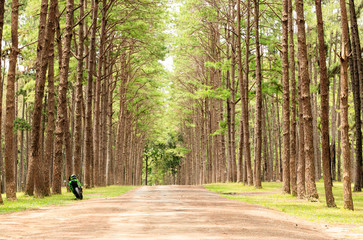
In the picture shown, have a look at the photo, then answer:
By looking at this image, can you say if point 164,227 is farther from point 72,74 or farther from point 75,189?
point 72,74

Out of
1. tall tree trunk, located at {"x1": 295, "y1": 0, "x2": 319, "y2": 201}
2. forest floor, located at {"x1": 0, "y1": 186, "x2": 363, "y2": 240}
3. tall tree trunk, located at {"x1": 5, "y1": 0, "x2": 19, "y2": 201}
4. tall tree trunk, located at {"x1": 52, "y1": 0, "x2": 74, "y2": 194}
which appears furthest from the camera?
tall tree trunk, located at {"x1": 52, "y1": 0, "x2": 74, "y2": 194}

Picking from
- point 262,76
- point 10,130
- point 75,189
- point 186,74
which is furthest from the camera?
point 186,74

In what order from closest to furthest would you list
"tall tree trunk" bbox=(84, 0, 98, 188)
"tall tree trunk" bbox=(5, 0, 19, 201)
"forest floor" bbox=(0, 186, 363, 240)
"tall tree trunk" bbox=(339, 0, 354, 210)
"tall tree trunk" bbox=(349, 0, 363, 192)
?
"forest floor" bbox=(0, 186, 363, 240) → "tall tree trunk" bbox=(339, 0, 354, 210) → "tall tree trunk" bbox=(5, 0, 19, 201) → "tall tree trunk" bbox=(349, 0, 363, 192) → "tall tree trunk" bbox=(84, 0, 98, 188)

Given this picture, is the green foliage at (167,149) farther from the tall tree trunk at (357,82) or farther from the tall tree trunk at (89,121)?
the tall tree trunk at (357,82)

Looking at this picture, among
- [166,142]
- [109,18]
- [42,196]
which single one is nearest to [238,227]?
[42,196]

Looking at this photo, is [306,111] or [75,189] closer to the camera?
[306,111]

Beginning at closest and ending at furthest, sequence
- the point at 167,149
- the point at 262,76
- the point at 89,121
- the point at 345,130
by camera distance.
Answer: the point at 345,130
the point at 89,121
the point at 262,76
the point at 167,149

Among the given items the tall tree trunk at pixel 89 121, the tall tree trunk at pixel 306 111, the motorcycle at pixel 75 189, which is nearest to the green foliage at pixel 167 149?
the tall tree trunk at pixel 89 121

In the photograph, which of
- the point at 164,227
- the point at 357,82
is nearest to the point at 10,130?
the point at 164,227

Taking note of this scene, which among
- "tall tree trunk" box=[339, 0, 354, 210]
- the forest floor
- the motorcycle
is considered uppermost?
"tall tree trunk" box=[339, 0, 354, 210]

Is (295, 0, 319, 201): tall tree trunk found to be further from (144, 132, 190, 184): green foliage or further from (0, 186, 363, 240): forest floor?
(144, 132, 190, 184): green foliage

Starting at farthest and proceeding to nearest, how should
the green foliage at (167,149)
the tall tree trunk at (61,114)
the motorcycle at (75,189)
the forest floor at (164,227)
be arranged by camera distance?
the green foliage at (167,149), the tall tree trunk at (61,114), the motorcycle at (75,189), the forest floor at (164,227)

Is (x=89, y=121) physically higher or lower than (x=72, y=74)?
lower

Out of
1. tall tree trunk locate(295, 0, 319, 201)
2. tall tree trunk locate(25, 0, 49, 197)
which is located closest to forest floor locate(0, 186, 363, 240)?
tall tree trunk locate(295, 0, 319, 201)
